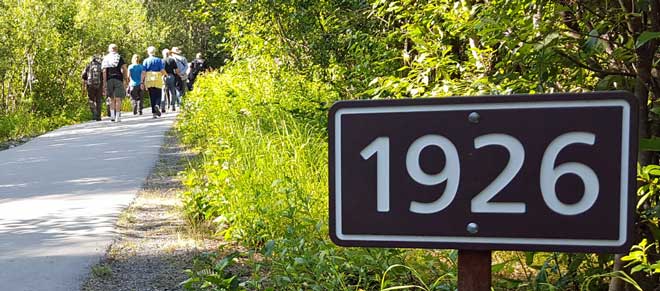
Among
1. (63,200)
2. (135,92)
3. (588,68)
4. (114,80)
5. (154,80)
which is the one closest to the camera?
(588,68)

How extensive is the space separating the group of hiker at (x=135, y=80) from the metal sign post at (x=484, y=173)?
15239mm

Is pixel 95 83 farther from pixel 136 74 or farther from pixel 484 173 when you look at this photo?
pixel 484 173

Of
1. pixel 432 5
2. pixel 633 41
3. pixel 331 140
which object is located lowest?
pixel 331 140

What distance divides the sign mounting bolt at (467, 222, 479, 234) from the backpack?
16.9 m

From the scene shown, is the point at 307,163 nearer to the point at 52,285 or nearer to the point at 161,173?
the point at 52,285

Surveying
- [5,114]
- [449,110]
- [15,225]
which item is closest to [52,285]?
[15,225]

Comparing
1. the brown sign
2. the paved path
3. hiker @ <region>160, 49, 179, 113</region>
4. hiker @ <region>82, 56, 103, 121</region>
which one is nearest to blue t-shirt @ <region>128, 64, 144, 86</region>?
hiker @ <region>82, 56, 103, 121</region>

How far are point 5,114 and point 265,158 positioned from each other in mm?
12655

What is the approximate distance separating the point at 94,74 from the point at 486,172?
675 inches

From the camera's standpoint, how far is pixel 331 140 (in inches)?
56.0

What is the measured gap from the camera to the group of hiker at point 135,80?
637 inches

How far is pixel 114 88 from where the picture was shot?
15.9 meters

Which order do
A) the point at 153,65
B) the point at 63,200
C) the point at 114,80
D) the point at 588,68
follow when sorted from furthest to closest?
the point at 153,65
the point at 114,80
the point at 63,200
the point at 588,68

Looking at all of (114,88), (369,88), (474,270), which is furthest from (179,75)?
(474,270)
